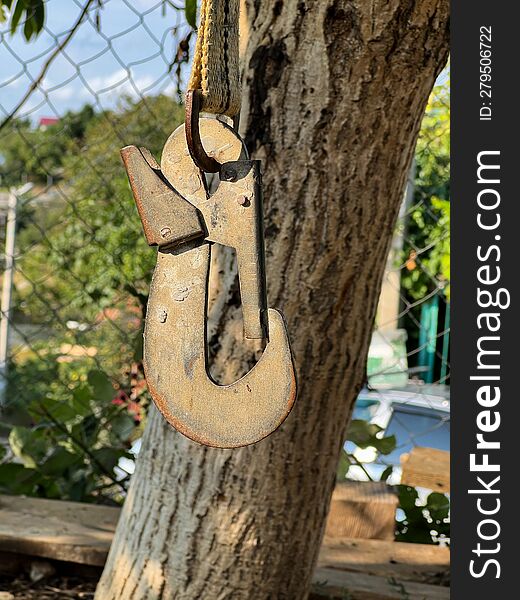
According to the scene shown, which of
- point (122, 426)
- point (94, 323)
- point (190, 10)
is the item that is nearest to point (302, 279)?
point (190, 10)

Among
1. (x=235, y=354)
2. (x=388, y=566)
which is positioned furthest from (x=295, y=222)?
(x=388, y=566)

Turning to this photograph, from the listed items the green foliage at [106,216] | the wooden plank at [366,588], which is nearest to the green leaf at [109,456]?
the green foliage at [106,216]

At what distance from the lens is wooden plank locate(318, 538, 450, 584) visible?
5.66 ft

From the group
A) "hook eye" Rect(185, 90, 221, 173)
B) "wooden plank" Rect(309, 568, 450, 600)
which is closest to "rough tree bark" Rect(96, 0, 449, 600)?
"wooden plank" Rect(309, 568, 450, 600)

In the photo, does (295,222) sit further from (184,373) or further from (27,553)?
(27,553)

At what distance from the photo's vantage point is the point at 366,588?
1.61 metres

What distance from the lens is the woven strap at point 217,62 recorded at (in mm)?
608

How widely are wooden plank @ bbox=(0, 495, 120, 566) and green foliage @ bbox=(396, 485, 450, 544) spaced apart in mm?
615

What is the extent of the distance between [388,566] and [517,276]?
0.66 metres

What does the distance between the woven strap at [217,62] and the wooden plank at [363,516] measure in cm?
138

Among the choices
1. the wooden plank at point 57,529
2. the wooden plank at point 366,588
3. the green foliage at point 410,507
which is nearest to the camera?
the wooden plank at point 366,588

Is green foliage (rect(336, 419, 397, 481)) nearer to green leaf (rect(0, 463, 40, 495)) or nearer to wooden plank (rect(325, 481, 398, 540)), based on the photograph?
wooden plank (rect(325, 481, 398, 540))

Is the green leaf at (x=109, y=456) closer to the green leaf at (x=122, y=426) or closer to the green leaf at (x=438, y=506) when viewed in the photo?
the green leaf at (x=122, y=426)

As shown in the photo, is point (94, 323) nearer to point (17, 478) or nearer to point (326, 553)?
point (17, 478)
